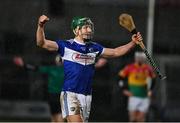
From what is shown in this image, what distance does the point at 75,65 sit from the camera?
1013 centimetres

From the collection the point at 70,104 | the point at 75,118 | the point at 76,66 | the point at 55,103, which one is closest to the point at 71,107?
the point at 70,104

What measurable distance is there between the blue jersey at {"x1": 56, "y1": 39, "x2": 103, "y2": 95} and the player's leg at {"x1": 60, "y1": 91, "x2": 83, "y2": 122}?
0.26 ft

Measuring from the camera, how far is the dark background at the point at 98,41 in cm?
1928

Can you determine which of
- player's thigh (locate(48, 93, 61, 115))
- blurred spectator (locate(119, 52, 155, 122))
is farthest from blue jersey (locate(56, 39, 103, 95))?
blurred spectator (locate(119, 52, 155, 122))

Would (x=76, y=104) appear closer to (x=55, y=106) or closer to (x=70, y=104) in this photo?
(x=70, y=104)

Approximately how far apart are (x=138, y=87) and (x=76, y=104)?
25.0 feet

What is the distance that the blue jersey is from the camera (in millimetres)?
10117

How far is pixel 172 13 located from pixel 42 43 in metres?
10.2

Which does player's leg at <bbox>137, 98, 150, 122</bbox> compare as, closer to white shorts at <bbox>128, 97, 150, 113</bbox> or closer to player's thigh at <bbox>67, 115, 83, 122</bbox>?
white shorts at <bbox>128, 97, 150, 113</bbox>

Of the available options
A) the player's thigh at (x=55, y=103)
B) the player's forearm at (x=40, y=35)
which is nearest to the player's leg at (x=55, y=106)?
the player's thigh at (x=55, y=103)

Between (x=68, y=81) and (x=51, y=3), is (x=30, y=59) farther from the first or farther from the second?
(x=68, y=81)

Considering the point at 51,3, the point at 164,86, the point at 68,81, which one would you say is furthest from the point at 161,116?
the point at 68,81

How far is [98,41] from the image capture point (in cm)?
1938

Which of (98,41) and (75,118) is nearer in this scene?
(75,118)
